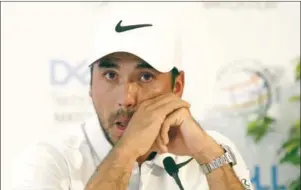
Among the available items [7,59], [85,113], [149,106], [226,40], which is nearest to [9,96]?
[7,59]

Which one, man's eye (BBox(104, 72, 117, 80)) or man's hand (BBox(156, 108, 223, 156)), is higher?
man's eye (BBox(104, 72, 117, 80))

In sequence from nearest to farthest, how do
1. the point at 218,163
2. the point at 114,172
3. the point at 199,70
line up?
the point at 114,172 < the point at 218,163 < the point at 199,70

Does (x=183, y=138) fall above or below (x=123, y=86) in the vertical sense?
below

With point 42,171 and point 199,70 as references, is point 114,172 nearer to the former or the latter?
point 42,171

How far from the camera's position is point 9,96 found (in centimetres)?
136

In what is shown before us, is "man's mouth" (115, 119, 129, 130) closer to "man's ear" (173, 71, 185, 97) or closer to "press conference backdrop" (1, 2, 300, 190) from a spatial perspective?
"man's ear" (173, 71, 185, 97)

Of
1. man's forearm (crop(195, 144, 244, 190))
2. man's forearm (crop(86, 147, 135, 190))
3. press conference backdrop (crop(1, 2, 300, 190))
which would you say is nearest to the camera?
man's forearm (crop(86, 147, 135, 190))

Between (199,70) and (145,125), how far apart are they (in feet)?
1.31

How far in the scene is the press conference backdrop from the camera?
1359 mm

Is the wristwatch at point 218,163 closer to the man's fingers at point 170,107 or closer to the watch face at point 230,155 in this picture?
the watch face at point 230,155

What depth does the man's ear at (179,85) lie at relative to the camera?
115cm

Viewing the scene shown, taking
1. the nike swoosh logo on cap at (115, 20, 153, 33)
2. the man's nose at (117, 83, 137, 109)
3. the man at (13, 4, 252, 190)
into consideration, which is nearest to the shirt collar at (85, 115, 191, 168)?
the man at (13, 4, 252, 190)

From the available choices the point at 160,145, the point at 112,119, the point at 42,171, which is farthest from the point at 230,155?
the point at 42,171

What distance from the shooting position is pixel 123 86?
1.08 meters
